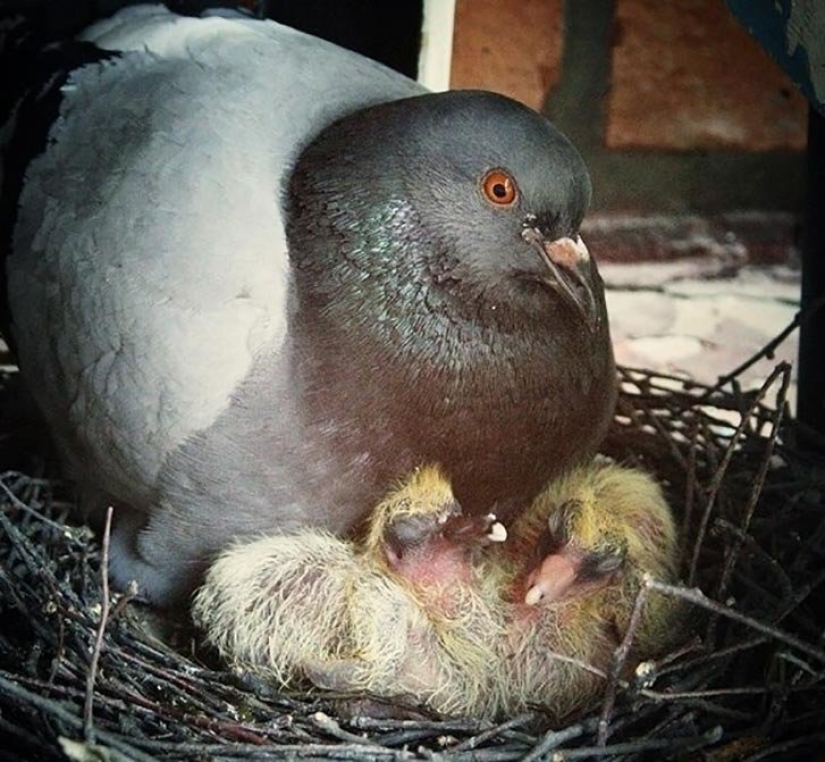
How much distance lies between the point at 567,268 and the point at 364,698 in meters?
0.68

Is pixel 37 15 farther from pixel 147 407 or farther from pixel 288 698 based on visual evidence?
pixel 288 698

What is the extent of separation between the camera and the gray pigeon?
6.82ft

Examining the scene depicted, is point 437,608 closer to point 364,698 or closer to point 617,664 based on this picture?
point 364,698

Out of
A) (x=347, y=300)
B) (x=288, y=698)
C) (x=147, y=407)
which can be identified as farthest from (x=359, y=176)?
(x=288, y=698)

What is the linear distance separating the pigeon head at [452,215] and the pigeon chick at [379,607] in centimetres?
29

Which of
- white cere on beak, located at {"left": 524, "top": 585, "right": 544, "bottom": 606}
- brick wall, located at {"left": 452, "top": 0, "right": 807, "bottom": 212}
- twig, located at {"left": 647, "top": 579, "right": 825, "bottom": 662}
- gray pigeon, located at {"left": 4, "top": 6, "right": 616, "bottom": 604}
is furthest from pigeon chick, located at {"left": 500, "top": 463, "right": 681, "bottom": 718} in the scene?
brick wall, located at {"left": 452, "top": 0, "right": 807, "bottom": 212}

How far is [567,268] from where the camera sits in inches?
83.2

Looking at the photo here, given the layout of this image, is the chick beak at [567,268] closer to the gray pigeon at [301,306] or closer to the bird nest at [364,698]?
the gray pigeon at [301,306]

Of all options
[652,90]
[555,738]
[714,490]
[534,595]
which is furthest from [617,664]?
[652,90]

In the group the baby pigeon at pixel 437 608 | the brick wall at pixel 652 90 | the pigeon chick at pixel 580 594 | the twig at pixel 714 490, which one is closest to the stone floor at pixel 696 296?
the brick wall at pixel 652 90

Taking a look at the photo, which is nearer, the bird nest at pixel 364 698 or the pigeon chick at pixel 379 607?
the bird nest at pixel 364 698

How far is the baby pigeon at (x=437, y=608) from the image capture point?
2.02 meters

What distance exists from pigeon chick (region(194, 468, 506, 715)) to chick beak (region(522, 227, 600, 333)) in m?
0.33

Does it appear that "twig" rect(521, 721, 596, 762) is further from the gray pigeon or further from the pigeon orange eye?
the pigeon orange eye
